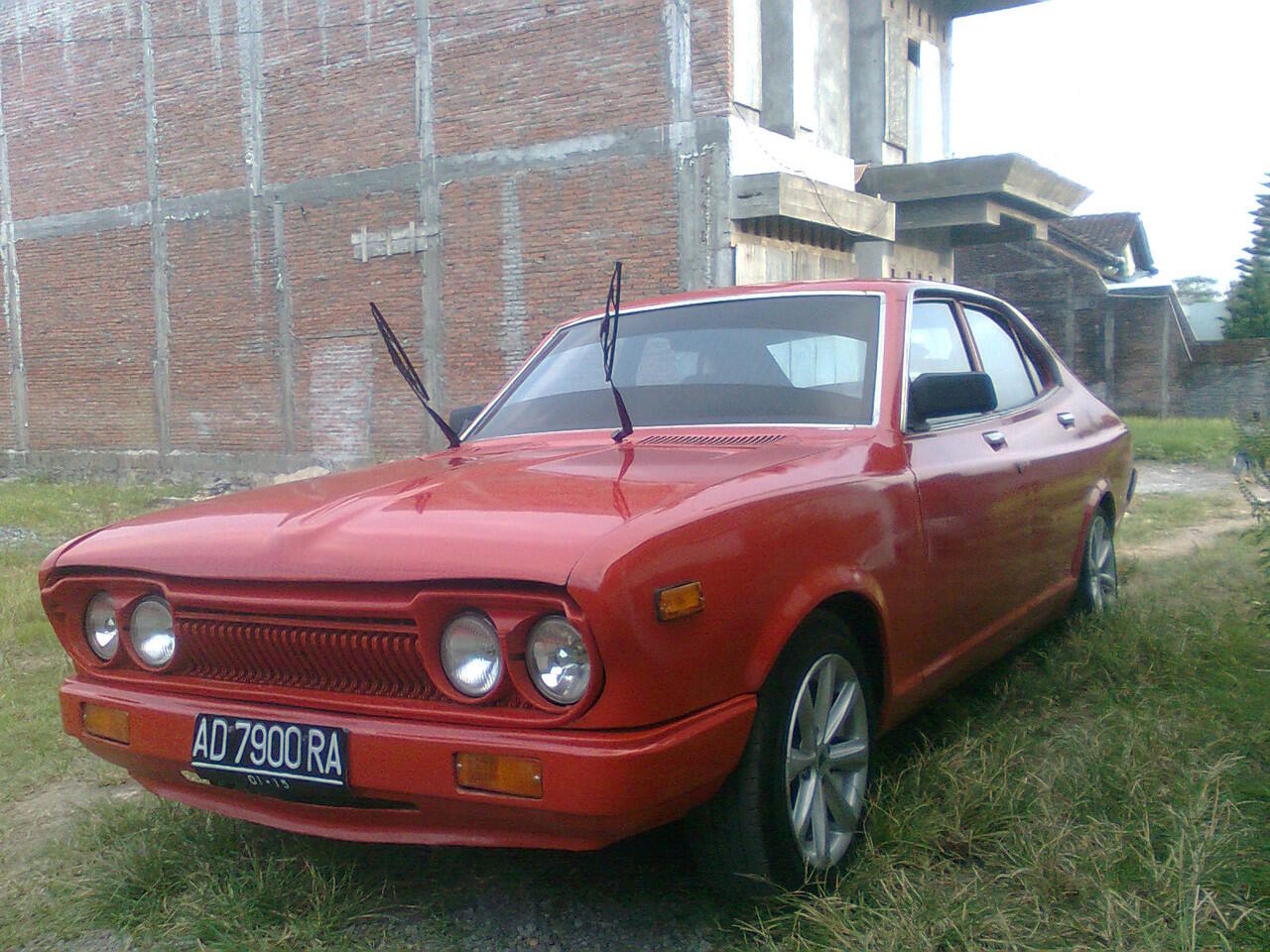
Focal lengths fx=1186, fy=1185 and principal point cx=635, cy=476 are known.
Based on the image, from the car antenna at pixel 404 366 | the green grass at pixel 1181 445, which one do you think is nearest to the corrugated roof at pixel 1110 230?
the green grass at pixel 1181 445

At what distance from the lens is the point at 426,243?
583 inches

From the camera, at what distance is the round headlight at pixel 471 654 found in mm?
2322

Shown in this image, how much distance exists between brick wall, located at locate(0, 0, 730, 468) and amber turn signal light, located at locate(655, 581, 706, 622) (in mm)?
10338

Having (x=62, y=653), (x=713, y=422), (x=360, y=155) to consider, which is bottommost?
(x=62, y=653)

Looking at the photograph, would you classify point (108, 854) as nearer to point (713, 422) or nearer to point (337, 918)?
point (337, 918)

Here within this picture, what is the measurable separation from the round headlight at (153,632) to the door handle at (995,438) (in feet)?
8.31

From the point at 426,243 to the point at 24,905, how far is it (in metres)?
12.6

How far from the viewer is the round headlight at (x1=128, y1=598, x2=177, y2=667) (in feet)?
9.12

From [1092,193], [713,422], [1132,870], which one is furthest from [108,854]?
[1092,193]

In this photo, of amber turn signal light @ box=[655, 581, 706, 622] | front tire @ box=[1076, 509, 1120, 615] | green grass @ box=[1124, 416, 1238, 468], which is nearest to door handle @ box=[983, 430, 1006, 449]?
front tire @ box=[1076, 509, 1120, 615]

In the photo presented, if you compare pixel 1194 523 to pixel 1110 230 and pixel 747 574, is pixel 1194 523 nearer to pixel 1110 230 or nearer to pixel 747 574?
pixel 747 574

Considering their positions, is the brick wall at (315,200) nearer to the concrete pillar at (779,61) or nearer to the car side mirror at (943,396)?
the concrete pillar at (779,61)

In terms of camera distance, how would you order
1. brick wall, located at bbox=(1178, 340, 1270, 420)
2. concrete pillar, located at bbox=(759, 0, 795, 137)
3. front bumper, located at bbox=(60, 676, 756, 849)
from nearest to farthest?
front bumper, located at bbox=(60, 676, 756, 849) < concrete pillar, located at bbox=(759, 0, 795, 137) < brick wall, located at bbox=(1178, 340, 1270, 420)

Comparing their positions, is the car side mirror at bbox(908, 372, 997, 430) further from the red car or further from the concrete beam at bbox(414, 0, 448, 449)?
the concrete beam at bbox(414, 0, 448, 449)
